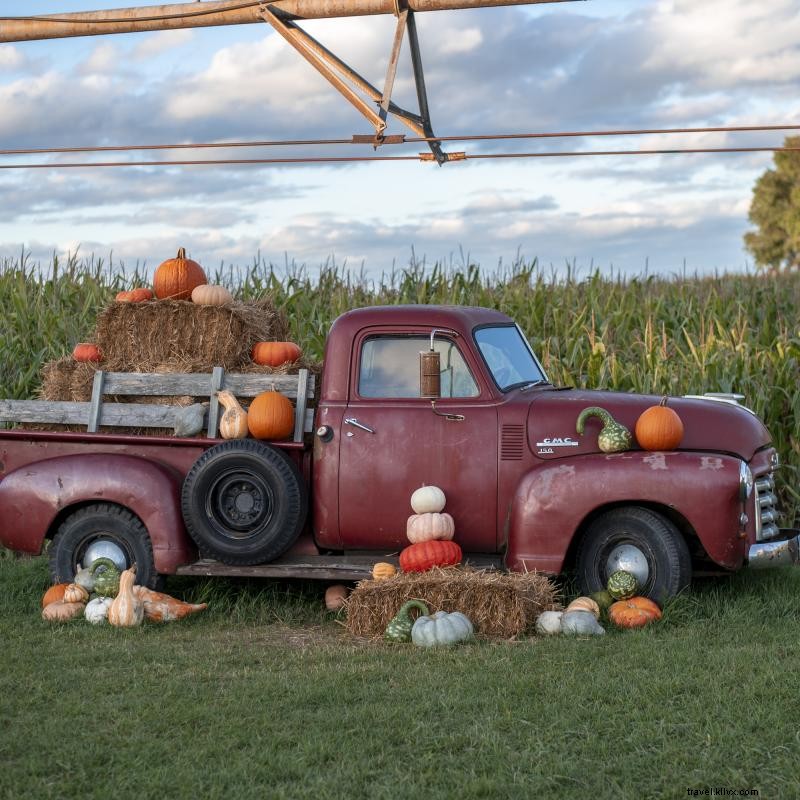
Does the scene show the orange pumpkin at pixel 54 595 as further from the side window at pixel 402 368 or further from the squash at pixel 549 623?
the squash at pixel 549 623

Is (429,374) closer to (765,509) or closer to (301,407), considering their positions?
(301,407)

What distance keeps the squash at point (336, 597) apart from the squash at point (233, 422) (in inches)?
53.8

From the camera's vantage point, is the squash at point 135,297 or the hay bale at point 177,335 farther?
the squash at point 135,297

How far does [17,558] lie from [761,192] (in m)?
49.5

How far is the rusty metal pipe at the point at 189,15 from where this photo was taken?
10188 millimetres

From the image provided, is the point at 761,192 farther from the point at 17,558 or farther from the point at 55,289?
the point at 17,558

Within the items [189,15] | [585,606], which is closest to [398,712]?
[585,606]

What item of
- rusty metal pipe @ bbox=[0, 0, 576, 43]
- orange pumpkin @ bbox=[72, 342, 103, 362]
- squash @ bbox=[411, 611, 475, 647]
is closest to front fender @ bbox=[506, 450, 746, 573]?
squash @ bbox=[411, 611, 475, 647]

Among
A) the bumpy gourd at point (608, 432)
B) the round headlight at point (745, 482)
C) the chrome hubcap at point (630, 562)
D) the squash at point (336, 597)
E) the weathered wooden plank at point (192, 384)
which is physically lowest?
the squash at point (336, 597)

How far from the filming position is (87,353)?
9648mm

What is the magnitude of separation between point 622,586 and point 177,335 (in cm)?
418

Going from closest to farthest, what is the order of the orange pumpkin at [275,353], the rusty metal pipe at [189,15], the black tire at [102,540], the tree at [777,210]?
→ the black tire at [102,540]
the orange pumpkin at [275,353]
the rusty metal pipe at [189,15]
the tree at [777,210]

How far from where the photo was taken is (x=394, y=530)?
27.5 ft

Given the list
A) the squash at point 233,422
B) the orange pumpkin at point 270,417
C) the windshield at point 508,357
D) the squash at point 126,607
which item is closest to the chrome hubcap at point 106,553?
the squash at point 126,607
